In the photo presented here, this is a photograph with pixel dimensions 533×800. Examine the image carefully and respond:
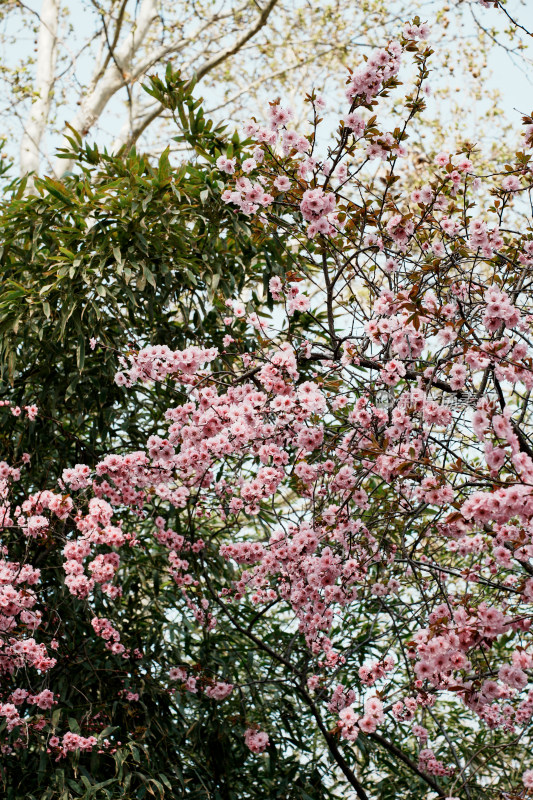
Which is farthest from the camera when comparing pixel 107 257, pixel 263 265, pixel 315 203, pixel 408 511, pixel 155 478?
pixel 263 265

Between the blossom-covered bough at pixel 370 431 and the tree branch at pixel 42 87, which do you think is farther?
the tree branch at pixel 42 87

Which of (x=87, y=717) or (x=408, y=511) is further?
(x=87, y=717)

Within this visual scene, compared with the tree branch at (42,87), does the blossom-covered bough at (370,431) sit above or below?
below

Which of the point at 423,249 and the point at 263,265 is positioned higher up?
the point at 263,265

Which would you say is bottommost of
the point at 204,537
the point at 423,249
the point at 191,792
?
the point at 191,792

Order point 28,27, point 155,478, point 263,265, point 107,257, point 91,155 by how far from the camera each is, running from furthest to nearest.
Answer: point 28,27 → point 263,265 → point 91,155 → point 107,257 → point 155,478

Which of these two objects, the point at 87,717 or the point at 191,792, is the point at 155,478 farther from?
the point at 191,792

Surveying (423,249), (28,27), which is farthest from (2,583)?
(28,27)

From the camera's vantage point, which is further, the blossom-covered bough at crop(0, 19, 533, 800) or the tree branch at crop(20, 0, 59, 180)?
the tree branch at crop(20, 0, 59, 180)

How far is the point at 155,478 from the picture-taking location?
2748 millimetres

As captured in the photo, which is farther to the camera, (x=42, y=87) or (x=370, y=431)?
(x=42, y=87)

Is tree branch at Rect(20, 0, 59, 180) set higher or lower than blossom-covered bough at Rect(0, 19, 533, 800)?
higher

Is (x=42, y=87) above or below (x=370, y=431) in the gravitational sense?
above

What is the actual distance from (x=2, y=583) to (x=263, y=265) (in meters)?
1.85
